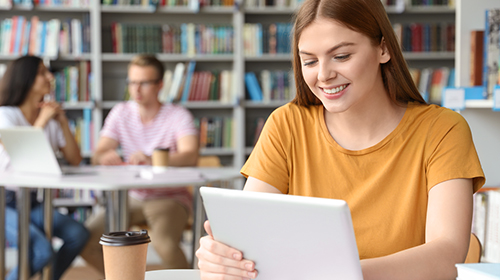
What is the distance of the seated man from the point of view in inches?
105

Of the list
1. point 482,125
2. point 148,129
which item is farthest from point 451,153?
point 148,129

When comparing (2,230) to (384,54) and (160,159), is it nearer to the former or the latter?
(160,159)

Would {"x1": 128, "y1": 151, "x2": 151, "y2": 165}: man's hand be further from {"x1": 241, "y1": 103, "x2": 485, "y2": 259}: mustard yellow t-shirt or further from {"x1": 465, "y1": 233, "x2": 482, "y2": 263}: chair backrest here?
{"x1": 465, "y1": 233, "x2": 482, "y2": 263}: chair backrest

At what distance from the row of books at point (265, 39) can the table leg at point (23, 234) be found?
6.70ft

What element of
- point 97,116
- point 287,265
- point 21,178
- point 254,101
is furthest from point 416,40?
point 287,265

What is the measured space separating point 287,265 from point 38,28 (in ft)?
11.2

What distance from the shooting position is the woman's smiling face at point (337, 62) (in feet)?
3.58

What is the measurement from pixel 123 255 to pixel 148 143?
2.11 meters

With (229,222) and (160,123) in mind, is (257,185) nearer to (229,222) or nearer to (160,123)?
(229,222)

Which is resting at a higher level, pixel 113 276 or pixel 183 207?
pixel 113 276

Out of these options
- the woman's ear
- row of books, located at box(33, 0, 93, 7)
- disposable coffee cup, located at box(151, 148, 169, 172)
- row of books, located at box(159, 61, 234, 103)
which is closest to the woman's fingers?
the woman's ear

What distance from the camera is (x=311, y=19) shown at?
44.6 inches

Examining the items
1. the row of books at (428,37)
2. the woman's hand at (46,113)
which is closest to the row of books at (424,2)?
the row of books at (428,37)

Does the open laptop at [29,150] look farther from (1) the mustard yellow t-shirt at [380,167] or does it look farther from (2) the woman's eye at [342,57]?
(2) the woman's eye at [342,57]
